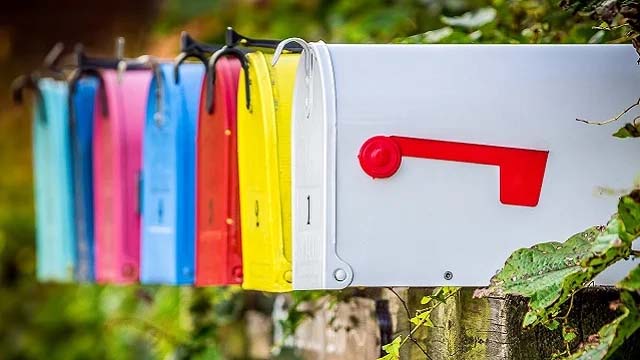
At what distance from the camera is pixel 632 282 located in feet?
3.84

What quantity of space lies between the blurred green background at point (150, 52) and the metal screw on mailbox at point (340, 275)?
1.98 ft

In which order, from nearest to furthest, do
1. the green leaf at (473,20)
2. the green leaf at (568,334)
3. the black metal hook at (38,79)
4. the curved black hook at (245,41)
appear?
the green leaf at (568,334)
the curved black hook at (245,41)
the green leaf at (473,20)
the black metal hook at (38,79)

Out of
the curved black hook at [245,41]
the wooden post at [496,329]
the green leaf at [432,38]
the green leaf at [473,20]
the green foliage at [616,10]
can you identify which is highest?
the green leaf at [473,20]

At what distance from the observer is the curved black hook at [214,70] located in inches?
71.8

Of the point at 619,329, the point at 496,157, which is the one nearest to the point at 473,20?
the point at 496,157

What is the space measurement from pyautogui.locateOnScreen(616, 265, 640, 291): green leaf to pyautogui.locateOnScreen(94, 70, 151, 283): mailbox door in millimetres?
1402

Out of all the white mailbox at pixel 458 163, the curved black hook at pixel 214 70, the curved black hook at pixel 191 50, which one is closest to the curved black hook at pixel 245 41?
the curved black hook at pixel 214 70

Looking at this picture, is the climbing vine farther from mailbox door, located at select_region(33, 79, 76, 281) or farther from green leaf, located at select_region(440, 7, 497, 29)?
mailbox door, located at select_region(33, 79, 76, 281)

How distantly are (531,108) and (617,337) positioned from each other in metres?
0.44

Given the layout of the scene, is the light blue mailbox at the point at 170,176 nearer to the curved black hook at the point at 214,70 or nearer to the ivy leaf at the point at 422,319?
the curved black hook at the point at 214,70

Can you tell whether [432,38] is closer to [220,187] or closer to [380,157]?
[220,187]

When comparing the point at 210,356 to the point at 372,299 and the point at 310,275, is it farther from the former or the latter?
the point at 310,275

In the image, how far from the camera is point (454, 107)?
5.15 feet

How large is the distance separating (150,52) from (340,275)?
3929mm
